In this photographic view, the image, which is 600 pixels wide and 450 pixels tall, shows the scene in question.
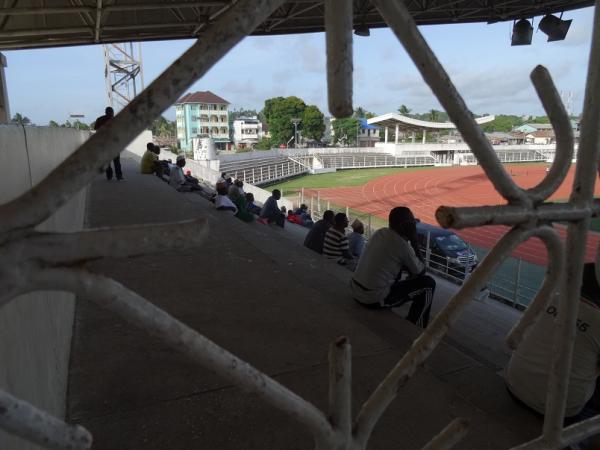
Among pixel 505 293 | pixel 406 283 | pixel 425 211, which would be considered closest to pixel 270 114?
pixel 425 211

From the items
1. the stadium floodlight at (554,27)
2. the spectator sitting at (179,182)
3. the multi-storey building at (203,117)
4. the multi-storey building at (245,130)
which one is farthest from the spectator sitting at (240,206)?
the multi-storey building at (245,130)

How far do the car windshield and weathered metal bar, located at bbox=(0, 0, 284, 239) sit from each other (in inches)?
397

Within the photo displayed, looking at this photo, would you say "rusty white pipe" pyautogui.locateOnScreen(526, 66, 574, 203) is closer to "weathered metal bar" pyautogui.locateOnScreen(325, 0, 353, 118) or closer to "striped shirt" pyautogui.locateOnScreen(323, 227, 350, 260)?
"weathered metal bar" pyautogui.locateOnScreen(325, 0, 353, 118)

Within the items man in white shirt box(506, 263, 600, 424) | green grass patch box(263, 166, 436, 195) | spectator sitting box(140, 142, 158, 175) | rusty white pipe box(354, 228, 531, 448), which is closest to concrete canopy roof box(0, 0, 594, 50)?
spectator sitting box(140, 142, 158, 175)

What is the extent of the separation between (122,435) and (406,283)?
2502mm

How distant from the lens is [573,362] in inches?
90.1

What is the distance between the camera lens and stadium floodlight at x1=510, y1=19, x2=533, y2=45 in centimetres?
870

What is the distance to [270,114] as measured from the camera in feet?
208

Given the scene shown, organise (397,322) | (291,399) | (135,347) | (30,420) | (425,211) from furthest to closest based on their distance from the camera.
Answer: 1. (425,211)
2. (397,322)
3. (135,347)
4. (291,399)
5. (30,420)

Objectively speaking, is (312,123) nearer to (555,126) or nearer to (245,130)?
(245,130)

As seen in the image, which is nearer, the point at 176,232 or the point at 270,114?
the point at 176,232

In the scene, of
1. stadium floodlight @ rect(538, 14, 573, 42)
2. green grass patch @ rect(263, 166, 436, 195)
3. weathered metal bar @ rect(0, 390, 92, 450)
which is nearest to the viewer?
weathered metal bar @ rect(0, 390, 92, 450)

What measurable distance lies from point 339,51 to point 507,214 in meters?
0.58

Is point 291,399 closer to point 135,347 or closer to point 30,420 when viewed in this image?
point 30,420
